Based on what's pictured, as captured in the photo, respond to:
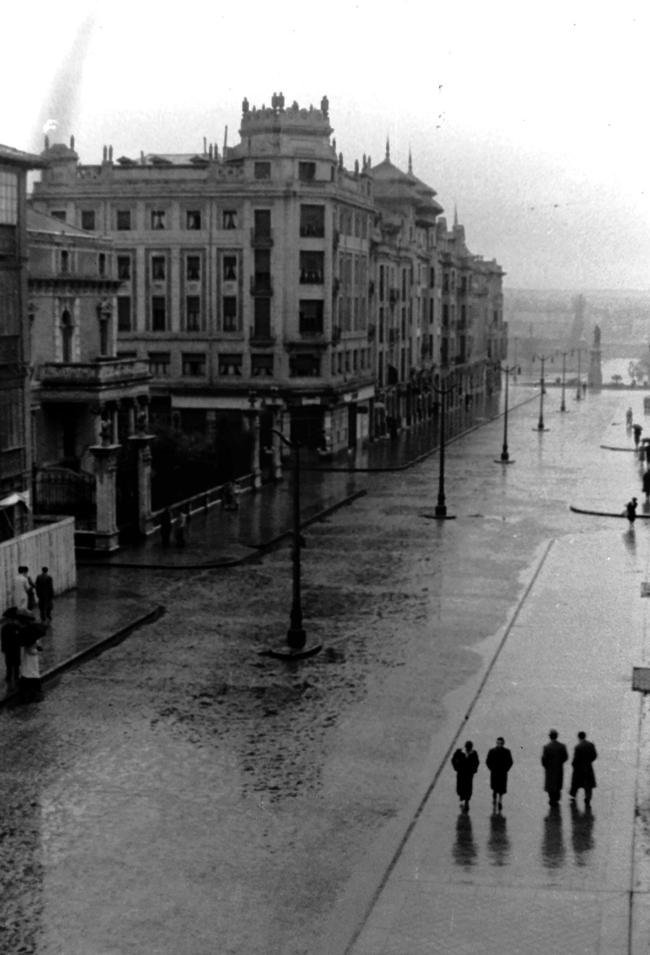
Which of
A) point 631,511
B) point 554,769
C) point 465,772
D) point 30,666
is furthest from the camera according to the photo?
point 631,511

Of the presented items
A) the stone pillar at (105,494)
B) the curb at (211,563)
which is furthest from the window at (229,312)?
the stone pillar at (105,494)

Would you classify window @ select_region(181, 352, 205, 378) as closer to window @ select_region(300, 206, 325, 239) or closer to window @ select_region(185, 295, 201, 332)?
window @ select_region(185, 295, 201, 332)

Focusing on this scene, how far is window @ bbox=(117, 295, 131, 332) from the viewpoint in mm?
75062

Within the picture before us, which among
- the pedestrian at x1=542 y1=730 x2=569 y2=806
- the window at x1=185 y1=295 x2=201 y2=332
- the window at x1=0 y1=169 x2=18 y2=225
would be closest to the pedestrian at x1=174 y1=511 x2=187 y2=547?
the window at x1=0 y1=169 x2=18 y2=225

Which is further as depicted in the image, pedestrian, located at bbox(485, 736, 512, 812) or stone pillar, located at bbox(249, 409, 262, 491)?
stone pillar, located at bbox(249, 409, 262, 491)

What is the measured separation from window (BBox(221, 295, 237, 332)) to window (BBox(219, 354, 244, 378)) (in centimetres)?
141

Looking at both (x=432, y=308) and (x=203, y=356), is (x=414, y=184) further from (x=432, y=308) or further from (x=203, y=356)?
(x=203, y=356)

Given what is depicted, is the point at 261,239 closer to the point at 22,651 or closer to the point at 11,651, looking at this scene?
the point at 11,651

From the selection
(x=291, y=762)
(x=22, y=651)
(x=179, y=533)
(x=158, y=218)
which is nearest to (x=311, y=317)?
(x=158, y=218)

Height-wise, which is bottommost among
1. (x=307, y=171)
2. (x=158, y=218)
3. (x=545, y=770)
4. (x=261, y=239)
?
(x=545, y=770)

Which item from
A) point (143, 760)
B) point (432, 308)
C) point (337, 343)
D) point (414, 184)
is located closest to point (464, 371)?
point (432, 308)

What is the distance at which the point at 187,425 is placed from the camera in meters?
75.2

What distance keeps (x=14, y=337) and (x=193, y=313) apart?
119 ft

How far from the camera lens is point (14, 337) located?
38906 mm
